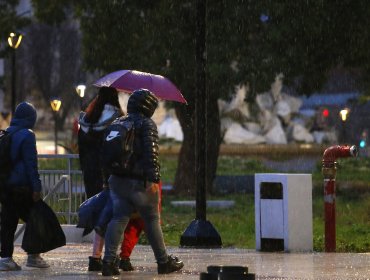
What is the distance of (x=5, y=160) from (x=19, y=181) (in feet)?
0.85

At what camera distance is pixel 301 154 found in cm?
7875

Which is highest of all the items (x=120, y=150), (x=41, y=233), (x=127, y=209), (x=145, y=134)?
(x=145, y=134)

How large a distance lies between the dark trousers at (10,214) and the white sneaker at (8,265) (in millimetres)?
69

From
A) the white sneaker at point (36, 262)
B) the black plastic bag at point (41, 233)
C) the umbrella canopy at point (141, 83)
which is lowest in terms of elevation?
the white sneaker at point (36, 262)

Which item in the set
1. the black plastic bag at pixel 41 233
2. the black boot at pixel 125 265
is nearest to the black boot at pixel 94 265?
the black boot at pixel 125 265

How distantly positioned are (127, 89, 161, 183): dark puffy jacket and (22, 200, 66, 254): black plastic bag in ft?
5.22

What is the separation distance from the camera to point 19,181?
13.7 metres

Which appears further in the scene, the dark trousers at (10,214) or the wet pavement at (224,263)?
the dark trousers at (10,214)

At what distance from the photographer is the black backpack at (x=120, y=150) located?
41.4 feet

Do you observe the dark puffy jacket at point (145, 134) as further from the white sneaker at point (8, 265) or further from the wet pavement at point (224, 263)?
the white sneaker at point (8, 265)

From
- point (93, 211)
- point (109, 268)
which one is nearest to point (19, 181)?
point (93, 211)

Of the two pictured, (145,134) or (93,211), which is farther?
(93,211)

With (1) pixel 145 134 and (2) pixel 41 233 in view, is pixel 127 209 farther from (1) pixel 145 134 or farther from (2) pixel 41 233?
(2) pixel 41 233

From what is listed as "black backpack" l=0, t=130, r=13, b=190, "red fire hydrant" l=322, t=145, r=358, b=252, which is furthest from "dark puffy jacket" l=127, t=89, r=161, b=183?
"red fire hydrant" l=322, t=145, r=358, b=252
